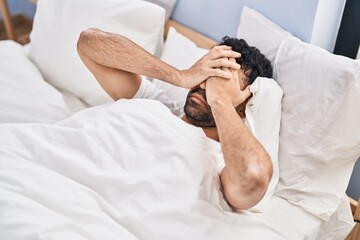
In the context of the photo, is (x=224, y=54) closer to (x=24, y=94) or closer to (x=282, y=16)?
(x=282, y=16)

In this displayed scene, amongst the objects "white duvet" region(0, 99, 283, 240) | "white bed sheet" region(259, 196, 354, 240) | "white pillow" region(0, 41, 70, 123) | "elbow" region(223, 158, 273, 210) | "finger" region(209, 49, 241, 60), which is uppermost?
"finger" region(209, 49, 241, 60)

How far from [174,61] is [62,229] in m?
0.85

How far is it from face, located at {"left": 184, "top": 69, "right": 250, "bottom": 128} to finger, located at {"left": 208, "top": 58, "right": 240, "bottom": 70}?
38 mm

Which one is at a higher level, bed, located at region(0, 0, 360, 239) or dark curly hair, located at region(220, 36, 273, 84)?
dark curly hair, located at region(220, 36, 273, 84)

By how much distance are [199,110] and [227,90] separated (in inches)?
4.2

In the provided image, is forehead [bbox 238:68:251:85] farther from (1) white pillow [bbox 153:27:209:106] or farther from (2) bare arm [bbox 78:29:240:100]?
(1) white pillow [bbox 153:27:209:106]

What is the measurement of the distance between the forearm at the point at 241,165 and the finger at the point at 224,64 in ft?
0.59

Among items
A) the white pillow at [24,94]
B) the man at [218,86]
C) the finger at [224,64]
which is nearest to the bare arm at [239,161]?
the man at [218,86]

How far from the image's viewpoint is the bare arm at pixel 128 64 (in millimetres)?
1246

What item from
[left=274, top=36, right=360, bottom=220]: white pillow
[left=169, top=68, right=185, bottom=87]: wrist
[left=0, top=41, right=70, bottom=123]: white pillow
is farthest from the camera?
[left=0, top=41, right=70, bottom=123]: white pillow

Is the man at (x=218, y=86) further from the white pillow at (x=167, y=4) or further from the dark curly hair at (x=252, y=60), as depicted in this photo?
the white pillow at (x=167, y=4)

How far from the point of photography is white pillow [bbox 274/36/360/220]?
117 centimetres

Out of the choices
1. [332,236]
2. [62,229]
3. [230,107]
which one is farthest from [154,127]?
[332,236]

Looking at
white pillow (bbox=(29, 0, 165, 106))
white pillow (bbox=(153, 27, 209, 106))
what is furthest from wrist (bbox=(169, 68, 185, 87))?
white pillow (bbox=(29, 0, 165, 106))
